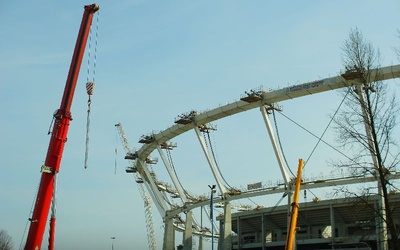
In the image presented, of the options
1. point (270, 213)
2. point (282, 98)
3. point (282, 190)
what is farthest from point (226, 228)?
point (282, 98)

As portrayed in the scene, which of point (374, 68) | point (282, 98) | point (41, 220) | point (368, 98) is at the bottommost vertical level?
point (41, 220)

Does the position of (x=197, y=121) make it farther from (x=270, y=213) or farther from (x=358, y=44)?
(x=358, y=44)

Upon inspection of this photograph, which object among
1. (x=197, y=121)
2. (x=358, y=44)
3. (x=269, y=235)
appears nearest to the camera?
(x=358, y=44)

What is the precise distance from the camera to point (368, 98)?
80.1 ft

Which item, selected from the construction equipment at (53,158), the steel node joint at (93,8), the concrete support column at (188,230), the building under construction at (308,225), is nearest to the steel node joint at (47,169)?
the construction equipment at (53,158)

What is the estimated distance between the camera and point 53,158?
31.4 meters

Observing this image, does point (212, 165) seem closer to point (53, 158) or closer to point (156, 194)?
point (156, 194)

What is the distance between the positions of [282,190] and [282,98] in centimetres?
1161

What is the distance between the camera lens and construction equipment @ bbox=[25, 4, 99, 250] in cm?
3022

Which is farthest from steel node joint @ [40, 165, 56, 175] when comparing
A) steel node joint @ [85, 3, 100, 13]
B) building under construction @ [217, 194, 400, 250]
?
building under construction @ [217, 194, 400, 250]

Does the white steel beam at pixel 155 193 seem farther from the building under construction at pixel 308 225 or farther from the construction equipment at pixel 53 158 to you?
the construction equipment at pixel 53 158

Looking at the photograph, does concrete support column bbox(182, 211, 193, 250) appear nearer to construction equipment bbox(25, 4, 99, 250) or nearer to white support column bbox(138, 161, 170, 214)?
white support column bbox(138, 161, 170, 214)

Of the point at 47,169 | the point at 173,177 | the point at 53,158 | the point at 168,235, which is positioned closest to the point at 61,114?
the point at 53,158

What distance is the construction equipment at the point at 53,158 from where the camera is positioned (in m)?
30.2
